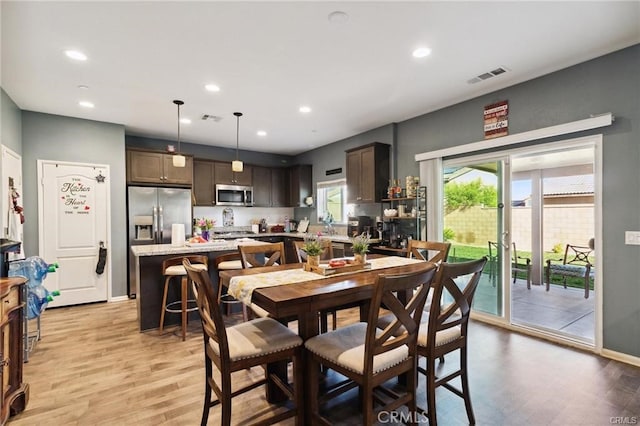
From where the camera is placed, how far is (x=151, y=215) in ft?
16.6

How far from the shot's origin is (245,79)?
3.36 metres

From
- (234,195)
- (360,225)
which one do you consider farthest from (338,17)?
(234,195)

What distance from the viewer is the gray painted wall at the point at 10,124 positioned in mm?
3561

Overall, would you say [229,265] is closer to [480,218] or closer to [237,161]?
[237,161]

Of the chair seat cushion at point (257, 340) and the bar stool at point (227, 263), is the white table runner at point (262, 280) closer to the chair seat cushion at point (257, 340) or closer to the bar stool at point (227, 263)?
the chair seat cushion at point (257, 340)

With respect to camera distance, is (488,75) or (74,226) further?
(74,226)

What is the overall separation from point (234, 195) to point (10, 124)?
347 cm

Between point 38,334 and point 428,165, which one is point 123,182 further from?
point 428,165

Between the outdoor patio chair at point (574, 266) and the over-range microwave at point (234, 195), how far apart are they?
18.6 feet

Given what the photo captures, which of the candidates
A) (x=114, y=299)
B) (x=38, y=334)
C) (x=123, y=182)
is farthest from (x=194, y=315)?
(x=123, y=182)

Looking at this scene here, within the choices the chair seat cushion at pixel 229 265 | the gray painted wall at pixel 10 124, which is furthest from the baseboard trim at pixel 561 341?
the gray painted wall at pixel 10 124

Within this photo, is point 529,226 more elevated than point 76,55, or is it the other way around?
point 76,55

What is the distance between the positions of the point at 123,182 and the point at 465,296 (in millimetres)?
5140

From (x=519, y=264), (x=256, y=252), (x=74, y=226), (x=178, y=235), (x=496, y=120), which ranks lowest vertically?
(x=519, y=264)
